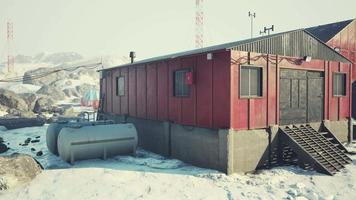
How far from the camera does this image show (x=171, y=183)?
38.2 feet

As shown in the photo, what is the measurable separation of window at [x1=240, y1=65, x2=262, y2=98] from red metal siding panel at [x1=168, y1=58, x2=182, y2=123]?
135 inches

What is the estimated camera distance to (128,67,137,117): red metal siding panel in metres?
19.6

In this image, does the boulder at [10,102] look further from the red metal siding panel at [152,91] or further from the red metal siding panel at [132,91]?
the red metal siding panel at [152,91]

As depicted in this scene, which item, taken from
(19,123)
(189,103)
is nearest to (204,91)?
(189,103)

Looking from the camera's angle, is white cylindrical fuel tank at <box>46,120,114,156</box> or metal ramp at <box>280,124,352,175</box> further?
white cylindrical fuel tank at <box>46,120,114,156</box>

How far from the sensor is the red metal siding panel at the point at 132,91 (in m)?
19.6

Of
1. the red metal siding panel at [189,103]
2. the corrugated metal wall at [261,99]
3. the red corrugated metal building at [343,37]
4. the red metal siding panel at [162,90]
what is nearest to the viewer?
the corrugated metal wall at [261,99]

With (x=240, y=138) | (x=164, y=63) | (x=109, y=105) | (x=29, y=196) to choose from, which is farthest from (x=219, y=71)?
(x=109, y=105)

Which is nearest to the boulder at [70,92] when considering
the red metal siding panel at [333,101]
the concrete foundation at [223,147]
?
the concrete foundation at [223,147]

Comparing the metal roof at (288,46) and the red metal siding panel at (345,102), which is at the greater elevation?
the metal roof at (288,46)

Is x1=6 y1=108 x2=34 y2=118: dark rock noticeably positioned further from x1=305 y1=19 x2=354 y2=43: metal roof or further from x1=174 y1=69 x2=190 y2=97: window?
x1=305 y1=19 x2=354 y2=43: metal roof

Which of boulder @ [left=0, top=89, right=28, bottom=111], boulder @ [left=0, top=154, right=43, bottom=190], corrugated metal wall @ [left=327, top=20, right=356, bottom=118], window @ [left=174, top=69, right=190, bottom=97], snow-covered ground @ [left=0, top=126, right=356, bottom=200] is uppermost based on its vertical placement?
corrugated metal wall @ [left=327, top=20, right=356, bottom=118]

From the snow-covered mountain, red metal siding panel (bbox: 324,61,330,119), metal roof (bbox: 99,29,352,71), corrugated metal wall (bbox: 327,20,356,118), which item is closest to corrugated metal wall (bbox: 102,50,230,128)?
metal roof (bbox: 99,29,352,71)

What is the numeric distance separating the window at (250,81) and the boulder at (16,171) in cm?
877
